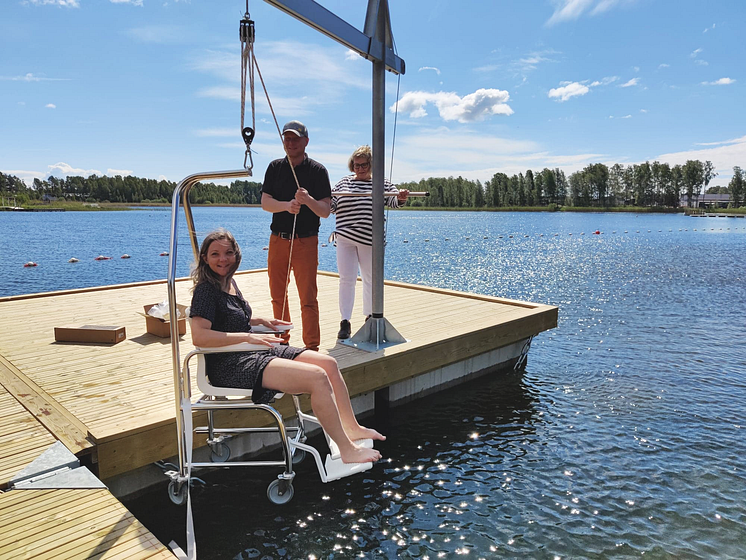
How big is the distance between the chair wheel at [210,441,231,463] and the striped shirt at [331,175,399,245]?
6.99ft

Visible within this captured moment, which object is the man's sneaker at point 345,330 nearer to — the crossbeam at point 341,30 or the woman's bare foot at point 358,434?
→ the woman's bare foot at point 358,434

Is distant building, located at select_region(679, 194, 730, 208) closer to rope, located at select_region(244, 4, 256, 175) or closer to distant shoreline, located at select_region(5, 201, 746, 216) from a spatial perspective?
distant shoreline, located at select_region(5, 201, 746, 216)

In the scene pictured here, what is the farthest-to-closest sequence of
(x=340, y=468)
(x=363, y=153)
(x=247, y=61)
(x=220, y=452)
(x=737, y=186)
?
(x=737, y=186) < (x=363, y=153) < (x=220, y=452) < (x=247, y=61) < (x=340, y=468)

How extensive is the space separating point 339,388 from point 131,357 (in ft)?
7.74

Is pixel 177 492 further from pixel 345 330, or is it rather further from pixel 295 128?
pixel 295 128

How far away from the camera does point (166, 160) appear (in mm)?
83938

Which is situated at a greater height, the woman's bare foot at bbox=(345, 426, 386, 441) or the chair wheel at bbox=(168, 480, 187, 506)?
the woman's bare foot at bbox=(345, 426, 386, 441)

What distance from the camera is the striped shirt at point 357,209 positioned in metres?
4.73

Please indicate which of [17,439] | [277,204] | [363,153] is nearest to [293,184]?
[277,204]

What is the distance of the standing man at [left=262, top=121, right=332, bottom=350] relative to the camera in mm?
3803

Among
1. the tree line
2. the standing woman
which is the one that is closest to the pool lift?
the standing woman

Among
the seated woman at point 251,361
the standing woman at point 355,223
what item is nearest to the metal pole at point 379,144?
the standing woman at point 355,223

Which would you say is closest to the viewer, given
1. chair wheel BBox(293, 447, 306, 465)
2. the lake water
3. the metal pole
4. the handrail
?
the handrail

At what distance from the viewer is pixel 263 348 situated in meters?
2.58
